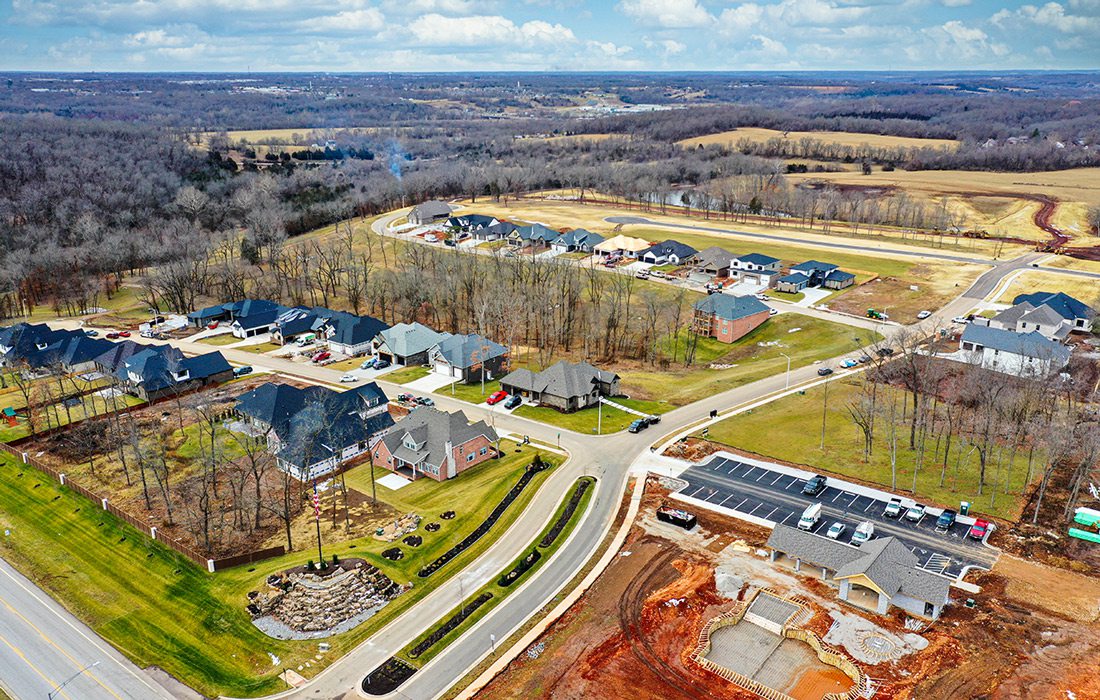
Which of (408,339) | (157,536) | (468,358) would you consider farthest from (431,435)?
(408,339)

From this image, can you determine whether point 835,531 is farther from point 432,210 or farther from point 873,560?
point 432,210

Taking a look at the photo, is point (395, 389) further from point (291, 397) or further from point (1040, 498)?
point (1040, 498)

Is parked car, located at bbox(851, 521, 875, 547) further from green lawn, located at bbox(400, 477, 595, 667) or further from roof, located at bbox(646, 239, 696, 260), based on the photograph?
roof, located at bbox(646, 239, 696, 260)

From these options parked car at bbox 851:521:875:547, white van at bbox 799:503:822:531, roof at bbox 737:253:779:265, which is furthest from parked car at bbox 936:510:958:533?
roof at bbox 737:253:779:265

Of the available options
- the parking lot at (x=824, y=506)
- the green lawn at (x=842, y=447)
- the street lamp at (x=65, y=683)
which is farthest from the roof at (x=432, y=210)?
the street lamp at (x=65, y=683)

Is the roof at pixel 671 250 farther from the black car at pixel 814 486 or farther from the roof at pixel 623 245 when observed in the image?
the black car at pixel 814 486

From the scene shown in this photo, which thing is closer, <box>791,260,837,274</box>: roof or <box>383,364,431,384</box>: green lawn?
<box>383,364,431,384</box>: green lawn

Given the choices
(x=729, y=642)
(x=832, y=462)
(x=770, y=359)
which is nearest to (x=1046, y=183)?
(x=770, y=359)
